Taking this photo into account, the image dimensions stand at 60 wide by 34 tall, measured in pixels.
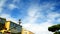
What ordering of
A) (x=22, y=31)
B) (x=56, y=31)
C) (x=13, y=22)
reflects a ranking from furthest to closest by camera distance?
1. (x=22, y=31)
2. (x=13, y=22)
3. (x=56, y=31)

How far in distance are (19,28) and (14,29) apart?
3.51 m

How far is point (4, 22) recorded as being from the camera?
81.9 m

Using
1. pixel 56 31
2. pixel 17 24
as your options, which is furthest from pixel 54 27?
pixel 17 24

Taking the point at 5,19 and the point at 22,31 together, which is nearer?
the point at 5,19

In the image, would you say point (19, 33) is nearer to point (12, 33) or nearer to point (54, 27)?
point (12, 33)

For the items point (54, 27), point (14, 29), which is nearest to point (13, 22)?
point (14, 29)

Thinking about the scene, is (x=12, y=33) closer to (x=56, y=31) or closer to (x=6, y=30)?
(x=6, y=30)

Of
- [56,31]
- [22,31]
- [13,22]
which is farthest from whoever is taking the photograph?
[22,31]

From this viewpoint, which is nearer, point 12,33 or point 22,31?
point 12,33

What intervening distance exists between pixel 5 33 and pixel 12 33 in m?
3.55

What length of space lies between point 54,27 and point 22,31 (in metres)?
14.8

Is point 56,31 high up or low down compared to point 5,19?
down

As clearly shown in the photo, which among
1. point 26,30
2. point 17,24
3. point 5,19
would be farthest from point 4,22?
point 26,30

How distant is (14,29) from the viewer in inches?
3354
